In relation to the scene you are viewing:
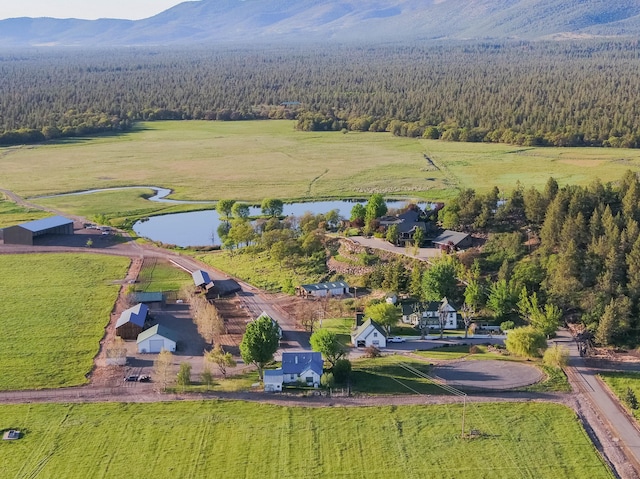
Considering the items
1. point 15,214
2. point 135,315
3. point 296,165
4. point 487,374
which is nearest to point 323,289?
point 135,315

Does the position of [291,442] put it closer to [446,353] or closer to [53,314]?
[446,353]

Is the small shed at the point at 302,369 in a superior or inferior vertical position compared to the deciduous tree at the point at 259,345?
inferior

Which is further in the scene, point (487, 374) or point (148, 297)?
point (148, 297)

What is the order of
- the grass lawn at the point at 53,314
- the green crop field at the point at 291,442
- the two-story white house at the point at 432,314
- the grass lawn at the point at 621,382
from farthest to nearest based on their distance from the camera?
the two-story white house at the point at 432,314, the grass lawn at the point at 53,314, the grass lawn at the point at 621,382, the green crop field at the point at 291,442

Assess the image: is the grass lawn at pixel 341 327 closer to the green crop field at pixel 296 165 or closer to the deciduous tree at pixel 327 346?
the deciduous tree at pixel 327 346

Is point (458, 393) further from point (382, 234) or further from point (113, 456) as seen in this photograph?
point (382, 234)

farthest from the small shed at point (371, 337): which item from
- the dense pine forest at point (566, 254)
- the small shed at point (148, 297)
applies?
the small shed at point (148, 297)
